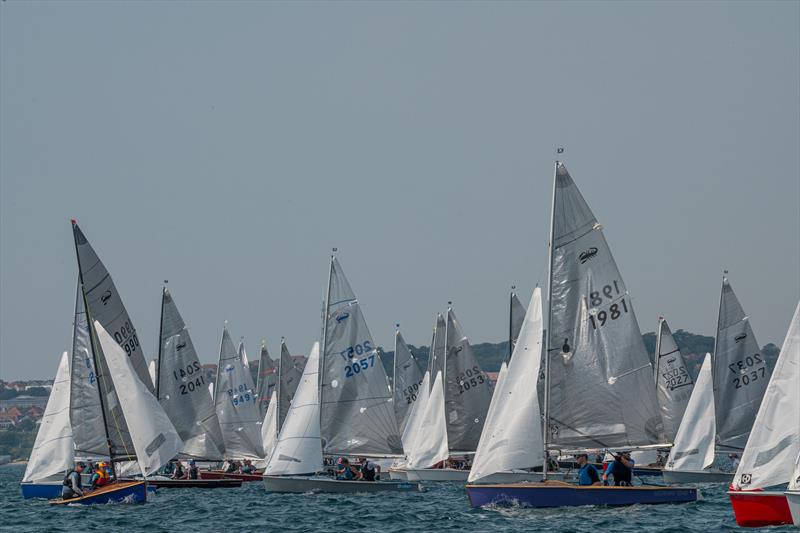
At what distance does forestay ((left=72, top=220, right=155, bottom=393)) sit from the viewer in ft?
148

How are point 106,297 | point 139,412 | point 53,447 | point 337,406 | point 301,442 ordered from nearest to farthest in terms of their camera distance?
point 139,412, point 106,297, point 301,442, point 53,447, point 337,406

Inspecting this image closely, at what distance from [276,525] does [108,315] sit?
1227 cm

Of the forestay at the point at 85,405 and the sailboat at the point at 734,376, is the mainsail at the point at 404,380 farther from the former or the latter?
the forestay at the point at 85,405

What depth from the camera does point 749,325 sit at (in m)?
60.1

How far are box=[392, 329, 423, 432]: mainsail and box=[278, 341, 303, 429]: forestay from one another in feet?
16.9

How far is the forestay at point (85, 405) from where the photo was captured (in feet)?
153

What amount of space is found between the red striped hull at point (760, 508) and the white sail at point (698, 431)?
22.1m

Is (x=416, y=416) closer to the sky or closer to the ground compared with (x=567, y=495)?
closer to the sky

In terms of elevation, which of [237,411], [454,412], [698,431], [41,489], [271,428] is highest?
[271,428]

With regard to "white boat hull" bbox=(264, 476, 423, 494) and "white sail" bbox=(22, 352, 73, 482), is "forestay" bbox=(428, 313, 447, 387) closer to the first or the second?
"white boat hull" bbox=(264, 476, 423, 494)

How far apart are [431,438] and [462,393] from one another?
2762 millimetres

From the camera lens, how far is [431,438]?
62.2m

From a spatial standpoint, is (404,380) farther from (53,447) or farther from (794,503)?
(794,503)

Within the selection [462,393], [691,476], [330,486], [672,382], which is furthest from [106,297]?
[672,382]
